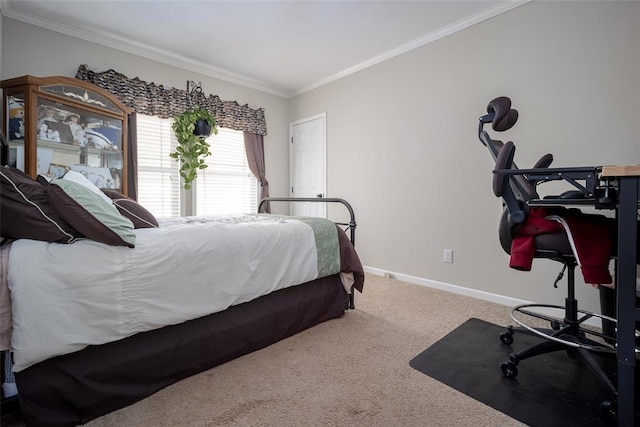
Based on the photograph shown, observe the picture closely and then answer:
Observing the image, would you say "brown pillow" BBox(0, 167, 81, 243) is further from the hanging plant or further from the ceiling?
the hanging plant

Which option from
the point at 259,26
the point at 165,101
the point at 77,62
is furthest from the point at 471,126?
the point at 77,62

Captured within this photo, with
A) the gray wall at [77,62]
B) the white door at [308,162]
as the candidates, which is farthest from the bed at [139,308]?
the white door at [308,162]

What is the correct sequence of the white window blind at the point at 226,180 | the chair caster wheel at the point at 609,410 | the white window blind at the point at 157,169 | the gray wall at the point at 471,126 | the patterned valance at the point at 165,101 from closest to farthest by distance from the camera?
1. the chair caster wheel at the point at 609,410
2. the gray wall at the point at 471,126
3. the patterned valance at the point at 165,101
4. the white window blind at the point at 157,169
5. the white window blind at the point at 226,180

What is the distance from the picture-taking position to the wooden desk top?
0.99m

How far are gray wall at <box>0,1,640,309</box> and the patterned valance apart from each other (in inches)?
4.8

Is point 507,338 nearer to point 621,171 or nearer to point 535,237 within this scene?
point 535,237

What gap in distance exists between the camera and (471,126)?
2631 mm

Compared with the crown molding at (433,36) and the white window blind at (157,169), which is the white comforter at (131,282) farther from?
the crown molding at (433,36)

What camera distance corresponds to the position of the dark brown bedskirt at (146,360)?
3.49 ft

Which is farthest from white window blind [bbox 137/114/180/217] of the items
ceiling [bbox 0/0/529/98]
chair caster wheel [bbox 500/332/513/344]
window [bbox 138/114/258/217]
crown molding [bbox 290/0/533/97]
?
chair caster wheel [bbox 500/332/513/344]

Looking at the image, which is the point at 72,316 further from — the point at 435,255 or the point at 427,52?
the point at 427,52

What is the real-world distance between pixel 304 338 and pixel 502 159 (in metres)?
1.48

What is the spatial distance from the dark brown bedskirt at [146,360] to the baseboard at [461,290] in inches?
61.0

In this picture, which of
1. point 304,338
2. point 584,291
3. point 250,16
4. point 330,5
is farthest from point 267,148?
point 584,291
